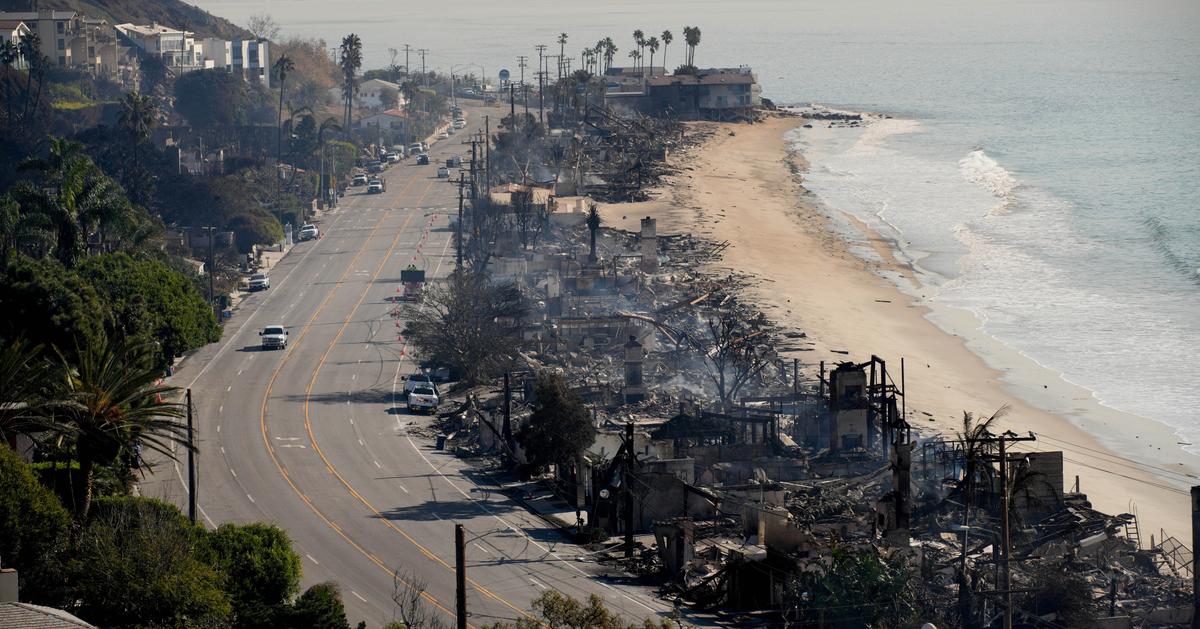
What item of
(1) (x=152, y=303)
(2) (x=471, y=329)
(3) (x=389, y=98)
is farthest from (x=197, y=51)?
(2) (x=471, y=329)

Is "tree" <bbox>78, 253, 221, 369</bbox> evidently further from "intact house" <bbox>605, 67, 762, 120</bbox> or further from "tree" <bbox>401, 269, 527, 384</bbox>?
"intact house" <bbox>605, 67, 762, 120</bbox>

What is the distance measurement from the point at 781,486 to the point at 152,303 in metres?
29.4

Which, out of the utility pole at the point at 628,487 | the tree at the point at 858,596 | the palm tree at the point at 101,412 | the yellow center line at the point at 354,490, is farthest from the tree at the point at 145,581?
the tree at the point at 858,596

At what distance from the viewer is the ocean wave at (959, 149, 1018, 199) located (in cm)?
13388

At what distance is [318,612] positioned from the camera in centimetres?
3844

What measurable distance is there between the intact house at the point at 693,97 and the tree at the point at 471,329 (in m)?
102

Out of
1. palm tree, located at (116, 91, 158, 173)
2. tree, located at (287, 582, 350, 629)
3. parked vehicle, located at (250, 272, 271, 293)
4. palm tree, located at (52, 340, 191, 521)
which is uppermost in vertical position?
palm tree, located at (116, 91, 158, 173)

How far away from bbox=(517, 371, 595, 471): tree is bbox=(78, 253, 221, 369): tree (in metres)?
16.7

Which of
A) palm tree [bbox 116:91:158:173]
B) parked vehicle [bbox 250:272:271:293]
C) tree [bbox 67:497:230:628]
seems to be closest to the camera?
tree [bbox 67:497:230:628]

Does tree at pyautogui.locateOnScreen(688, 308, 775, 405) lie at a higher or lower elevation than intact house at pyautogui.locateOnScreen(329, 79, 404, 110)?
lower

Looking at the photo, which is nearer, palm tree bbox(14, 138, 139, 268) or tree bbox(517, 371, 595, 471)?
tree bbox(517, 371, 595, 471)

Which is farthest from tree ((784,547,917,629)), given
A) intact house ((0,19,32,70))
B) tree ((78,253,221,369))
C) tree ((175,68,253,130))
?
intact house ((0,19,32,70))

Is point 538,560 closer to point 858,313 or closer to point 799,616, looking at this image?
point 799,616

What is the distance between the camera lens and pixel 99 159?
112m
